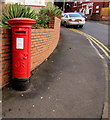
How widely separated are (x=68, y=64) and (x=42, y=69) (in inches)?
40.9

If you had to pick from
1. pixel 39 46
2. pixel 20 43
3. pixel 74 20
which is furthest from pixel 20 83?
pixel 74 20

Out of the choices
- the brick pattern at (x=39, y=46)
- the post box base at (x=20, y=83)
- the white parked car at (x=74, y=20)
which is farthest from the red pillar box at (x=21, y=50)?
the white parked car at (x=74, y=20)

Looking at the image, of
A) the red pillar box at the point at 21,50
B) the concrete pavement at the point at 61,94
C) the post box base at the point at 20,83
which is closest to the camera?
the concrete pavement at the point at 61,94

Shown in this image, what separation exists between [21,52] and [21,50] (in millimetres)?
42

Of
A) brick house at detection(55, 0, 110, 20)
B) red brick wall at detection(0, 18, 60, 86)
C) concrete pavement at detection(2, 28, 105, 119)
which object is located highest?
brick house at detection(55, 0, 110, 20)

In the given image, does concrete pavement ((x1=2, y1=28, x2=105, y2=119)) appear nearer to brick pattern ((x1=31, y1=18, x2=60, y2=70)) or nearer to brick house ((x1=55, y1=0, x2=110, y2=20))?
brick pattern ((x1=31, y1=18, x2=60, y2=70))

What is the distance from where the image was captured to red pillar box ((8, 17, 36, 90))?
2.70 meters

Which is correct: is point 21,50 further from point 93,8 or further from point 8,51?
point 93,8

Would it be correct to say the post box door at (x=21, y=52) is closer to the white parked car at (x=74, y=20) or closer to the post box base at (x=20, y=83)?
the post box base at (x=20, y=83)

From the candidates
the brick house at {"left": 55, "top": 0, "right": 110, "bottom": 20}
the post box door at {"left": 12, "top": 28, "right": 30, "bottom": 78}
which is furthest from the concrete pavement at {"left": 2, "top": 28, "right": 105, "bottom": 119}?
the brick house at {"left": 55, "top": 0, "right": 110, "bottom": 20}

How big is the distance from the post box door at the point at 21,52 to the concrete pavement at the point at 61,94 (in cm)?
48

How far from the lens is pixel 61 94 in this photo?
3139 millimetres

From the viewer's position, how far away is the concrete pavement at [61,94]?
258cm

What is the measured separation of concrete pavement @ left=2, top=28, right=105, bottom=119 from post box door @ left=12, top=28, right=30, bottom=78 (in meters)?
0.48
